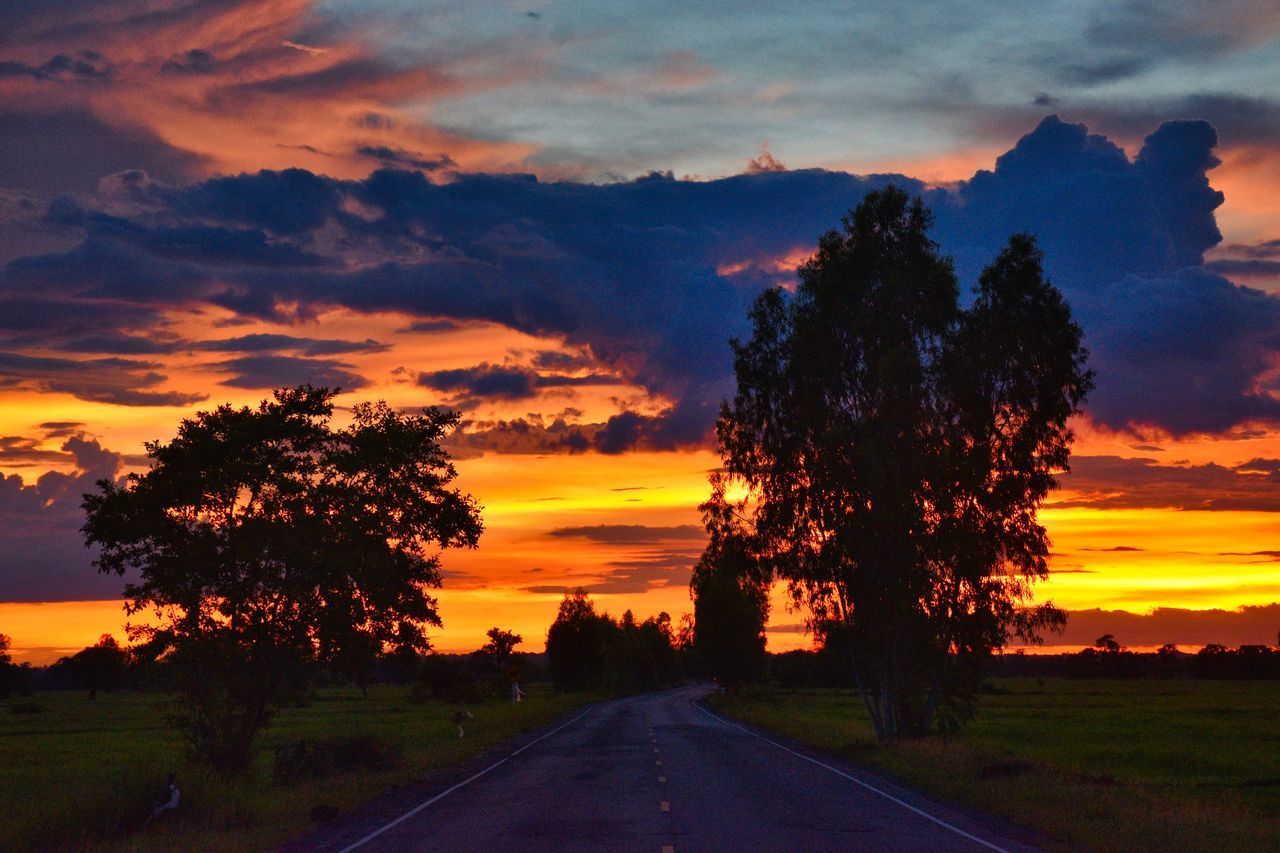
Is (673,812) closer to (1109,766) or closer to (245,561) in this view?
(245,561)

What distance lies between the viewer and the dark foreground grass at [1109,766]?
776 inches

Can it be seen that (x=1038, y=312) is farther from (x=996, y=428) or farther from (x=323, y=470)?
(x=323, y=470)

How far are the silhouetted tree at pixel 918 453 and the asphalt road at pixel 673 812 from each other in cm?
612

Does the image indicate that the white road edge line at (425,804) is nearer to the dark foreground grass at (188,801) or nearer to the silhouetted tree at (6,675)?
the dark foreground grass at (188,801)

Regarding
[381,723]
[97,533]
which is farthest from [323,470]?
[381,723]

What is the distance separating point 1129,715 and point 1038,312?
54.6 metres

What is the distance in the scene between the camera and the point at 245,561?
3169 centimetres

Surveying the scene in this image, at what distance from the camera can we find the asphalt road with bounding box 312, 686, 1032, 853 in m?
18.0

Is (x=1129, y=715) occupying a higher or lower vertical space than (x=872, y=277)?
lower

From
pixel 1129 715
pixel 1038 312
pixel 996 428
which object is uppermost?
pixel 1038 312

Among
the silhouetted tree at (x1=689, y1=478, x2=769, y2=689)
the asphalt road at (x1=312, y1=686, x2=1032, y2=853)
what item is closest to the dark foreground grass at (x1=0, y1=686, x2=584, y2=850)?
the asphalt road at (x1=312, y1=686, x2=1032, y2=853)

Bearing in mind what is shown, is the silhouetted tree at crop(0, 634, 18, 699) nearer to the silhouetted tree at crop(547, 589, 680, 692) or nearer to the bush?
the silhouetted tree at crop(547, 589, 680, 692)

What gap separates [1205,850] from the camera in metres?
16.9

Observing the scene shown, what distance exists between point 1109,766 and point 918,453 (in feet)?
54.4
